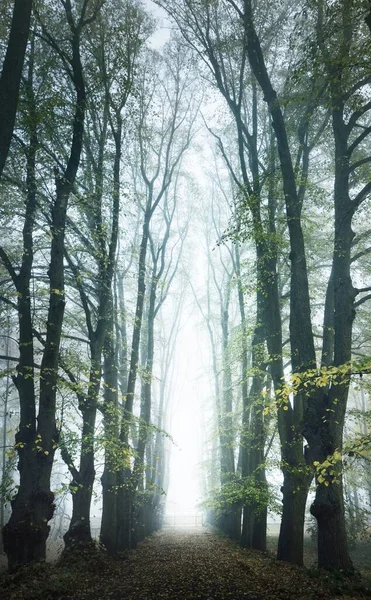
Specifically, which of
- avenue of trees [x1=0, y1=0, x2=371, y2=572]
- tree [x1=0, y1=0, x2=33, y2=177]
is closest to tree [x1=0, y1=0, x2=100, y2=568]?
avenue of trees [x1=0, y1=0, x2=371, y2=572]

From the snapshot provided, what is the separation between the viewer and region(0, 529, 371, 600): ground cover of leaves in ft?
18.9

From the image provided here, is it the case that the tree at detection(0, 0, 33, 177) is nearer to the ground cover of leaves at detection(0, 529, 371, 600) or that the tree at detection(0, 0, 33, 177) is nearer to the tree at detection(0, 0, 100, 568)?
the tree at detection(0, 0, 100, 568)

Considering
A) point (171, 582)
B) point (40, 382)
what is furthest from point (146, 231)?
point (171, 582)

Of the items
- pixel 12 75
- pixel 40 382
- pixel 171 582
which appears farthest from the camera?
pixel 40 382

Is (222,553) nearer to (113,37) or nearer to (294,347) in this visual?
(294,347)

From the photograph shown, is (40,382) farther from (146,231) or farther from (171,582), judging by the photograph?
(146,231)

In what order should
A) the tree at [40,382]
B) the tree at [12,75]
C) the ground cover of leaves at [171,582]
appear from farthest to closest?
1. the tree at [40,382]
2. the ground cover of leaves at [171,582]
3. the tree at [12,75]

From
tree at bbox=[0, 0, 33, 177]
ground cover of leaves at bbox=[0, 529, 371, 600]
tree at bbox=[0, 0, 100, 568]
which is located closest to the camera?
tree at bbox=[0, 0, 33, 177]

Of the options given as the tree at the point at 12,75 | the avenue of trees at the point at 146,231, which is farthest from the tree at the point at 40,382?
the tree at the point at 12,75

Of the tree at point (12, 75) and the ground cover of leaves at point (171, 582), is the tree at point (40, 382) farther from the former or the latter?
the tree at point (12, 75)

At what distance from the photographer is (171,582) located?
272 inches

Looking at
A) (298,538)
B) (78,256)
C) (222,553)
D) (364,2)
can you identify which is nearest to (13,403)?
(78,256)

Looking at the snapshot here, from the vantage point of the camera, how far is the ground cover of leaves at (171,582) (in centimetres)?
577

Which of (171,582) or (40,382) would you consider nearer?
(171,582)
